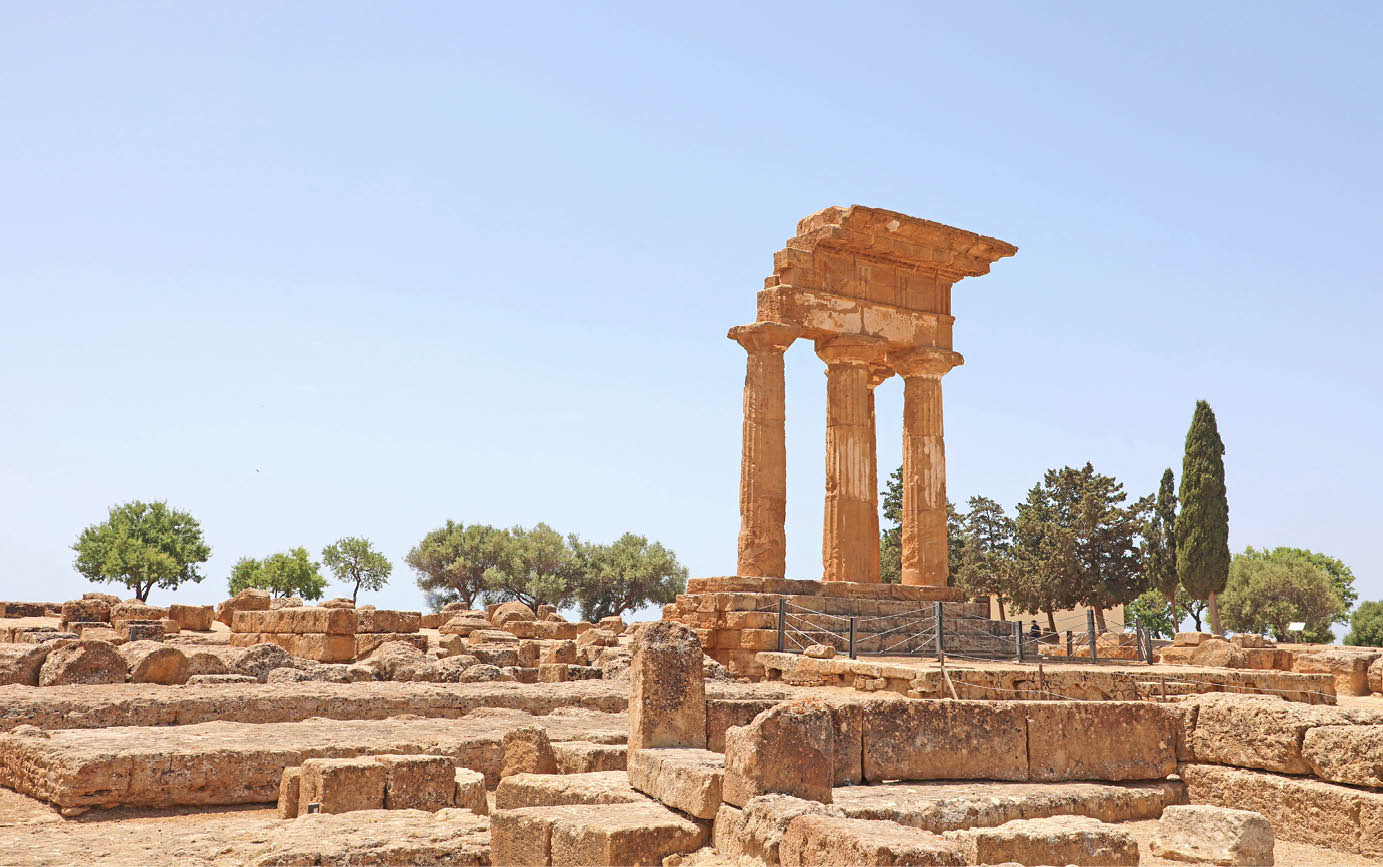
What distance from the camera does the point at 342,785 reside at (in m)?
6.36

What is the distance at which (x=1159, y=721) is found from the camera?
27.3 ft

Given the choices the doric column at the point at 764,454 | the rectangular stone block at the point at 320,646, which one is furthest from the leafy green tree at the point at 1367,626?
the rectangular stone block at the point at 320,646

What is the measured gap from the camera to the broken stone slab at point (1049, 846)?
570 cm

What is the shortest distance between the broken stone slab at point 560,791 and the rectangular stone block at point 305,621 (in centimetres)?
1199

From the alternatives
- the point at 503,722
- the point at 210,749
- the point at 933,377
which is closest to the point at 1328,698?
the point at 933,377

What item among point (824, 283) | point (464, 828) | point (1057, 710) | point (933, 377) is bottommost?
point (464, 828)

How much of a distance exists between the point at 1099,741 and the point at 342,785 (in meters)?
5.31

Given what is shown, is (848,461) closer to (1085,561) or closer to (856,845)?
(856,845)

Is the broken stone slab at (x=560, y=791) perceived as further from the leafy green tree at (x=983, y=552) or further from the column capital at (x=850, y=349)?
the leafy green tree at (x=983, y=552)

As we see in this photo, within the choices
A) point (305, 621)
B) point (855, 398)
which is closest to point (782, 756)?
point (305, 621)

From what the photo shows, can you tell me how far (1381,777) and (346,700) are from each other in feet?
27.7

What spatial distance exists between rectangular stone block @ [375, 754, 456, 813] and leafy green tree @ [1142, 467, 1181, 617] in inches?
1424

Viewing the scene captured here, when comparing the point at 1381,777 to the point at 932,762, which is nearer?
the point at 1381,777

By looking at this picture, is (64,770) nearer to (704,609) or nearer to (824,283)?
(704,609)
